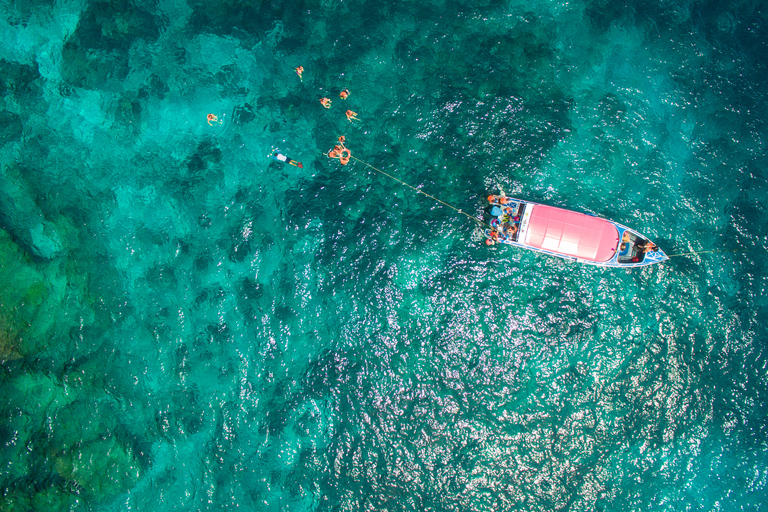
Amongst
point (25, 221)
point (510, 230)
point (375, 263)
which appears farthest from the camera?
point (25, 221)

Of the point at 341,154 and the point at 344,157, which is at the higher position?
the point at 341,154

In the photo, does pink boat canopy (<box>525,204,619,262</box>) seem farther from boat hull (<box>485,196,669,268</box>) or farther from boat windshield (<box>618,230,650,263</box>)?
boat windshield (<box>618,230,650,263</box>)

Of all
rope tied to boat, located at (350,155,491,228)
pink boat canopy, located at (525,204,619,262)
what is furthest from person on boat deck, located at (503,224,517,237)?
rope tied to boat, located at (350,155,491,228)

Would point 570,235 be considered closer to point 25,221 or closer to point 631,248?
point 631,248

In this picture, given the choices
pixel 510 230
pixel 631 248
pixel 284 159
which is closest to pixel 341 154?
pixel 284 159

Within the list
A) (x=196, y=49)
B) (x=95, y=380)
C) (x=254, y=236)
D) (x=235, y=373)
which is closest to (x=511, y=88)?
(x=254, y=236)

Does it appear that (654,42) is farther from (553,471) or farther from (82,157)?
(82,157)

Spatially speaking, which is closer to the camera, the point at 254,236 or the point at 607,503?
the point at 607,503
